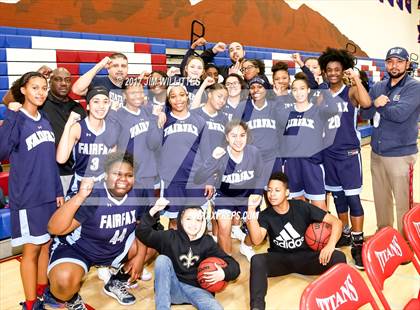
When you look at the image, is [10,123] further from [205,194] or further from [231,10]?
[231,10]

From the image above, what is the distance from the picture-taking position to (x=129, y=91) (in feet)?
12.1

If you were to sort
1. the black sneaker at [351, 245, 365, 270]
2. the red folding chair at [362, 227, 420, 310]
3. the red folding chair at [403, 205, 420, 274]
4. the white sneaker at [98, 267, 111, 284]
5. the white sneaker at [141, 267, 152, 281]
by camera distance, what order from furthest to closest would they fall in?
the black sneaker at [351, 245, 365, 270]
the white sneaker at [141, 267, 152, 281]
the white sneaker at [98, 267, 111, 284]
the red folding chair at [403, 205, 420, 274]
the red folding chair at [362, 227, 420, 310]

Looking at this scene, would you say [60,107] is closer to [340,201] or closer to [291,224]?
[291,224]

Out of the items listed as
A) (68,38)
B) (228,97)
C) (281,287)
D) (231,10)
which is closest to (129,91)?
(228,97)

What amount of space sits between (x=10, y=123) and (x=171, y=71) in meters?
2.36

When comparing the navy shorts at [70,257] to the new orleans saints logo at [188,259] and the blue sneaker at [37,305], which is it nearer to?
the blue sneaker at [37,305]

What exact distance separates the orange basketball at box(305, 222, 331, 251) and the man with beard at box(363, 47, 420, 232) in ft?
3.60

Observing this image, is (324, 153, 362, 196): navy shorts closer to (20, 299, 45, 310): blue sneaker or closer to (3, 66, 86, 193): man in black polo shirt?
(3, 66, 86, 193): man in black polo shirt

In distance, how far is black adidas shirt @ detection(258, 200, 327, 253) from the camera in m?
3.19

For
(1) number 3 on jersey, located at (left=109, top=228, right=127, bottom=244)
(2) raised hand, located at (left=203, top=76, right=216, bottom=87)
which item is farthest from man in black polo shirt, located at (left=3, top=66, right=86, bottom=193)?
(2) raised hand, located at (left=203, top=76, right=216, bottom=87)

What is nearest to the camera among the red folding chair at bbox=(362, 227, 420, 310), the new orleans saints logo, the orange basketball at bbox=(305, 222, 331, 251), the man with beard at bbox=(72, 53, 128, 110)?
the red folding chair at bbox=(362, 227, 420, 310)

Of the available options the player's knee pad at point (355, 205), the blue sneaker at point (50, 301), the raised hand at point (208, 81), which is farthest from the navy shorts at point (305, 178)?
the blue sneaker at point (50, 301)

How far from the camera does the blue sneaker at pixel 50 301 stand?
9.57 ft

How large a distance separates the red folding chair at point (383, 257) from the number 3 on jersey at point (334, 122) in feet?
6.08
